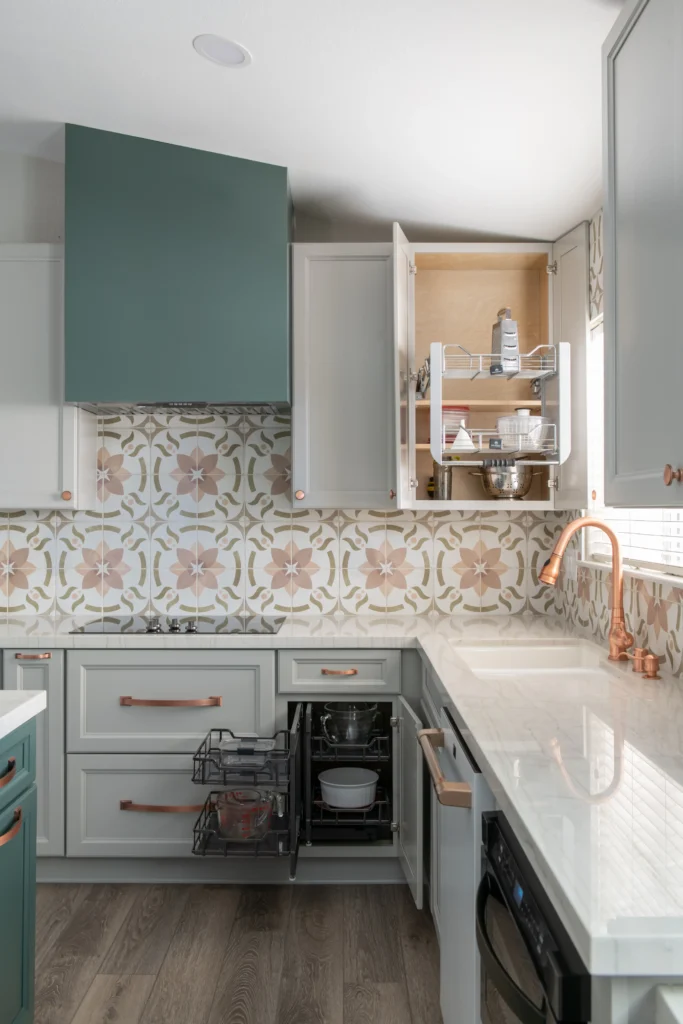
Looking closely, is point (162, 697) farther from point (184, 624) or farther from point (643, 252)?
point (643, 252)

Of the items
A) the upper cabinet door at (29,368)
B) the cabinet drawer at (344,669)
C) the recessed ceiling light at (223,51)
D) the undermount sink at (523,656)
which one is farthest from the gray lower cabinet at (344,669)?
the recessed ceiling light at (223,51)

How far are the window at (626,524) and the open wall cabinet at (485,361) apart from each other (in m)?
0.04

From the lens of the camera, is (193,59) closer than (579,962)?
No

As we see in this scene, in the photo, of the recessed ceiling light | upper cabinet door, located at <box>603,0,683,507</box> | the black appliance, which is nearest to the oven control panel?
the black appliance

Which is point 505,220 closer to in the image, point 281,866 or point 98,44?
point 98,44

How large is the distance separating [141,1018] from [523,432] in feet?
6.45

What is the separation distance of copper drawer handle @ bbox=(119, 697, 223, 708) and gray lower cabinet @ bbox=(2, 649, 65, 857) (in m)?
0.23

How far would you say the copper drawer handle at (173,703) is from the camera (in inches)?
98.3

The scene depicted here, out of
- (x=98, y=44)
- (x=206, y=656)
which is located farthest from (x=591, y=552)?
(x=98, y=44)

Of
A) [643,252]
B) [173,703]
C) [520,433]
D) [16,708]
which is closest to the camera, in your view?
[643,252]

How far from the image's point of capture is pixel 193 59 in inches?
79.1

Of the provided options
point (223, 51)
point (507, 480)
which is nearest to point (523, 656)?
point (507, 480)

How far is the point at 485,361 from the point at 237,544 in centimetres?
122

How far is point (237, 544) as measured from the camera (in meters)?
3.01
